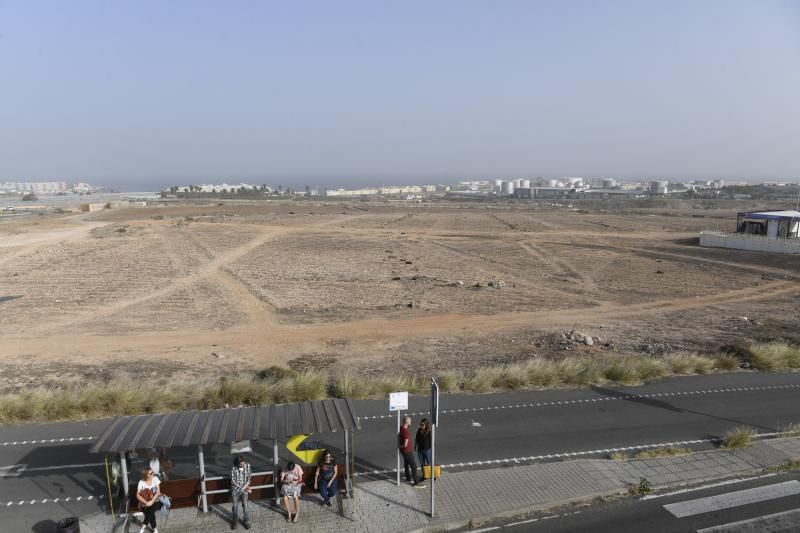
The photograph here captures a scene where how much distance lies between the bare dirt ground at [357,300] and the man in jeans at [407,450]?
7606 mm

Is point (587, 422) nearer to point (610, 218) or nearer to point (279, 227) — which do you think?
point (279, 227)

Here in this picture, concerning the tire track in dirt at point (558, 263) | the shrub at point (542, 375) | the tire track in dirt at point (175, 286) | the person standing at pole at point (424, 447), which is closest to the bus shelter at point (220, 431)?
the person standing at pole at point (424, 447)

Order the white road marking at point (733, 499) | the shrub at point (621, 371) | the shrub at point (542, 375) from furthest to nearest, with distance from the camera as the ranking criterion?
the shrub at point (621, 371) < the shrub at point (542, 375) < the white road marking at point (733, 499)

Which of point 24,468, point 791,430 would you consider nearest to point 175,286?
point 24,468

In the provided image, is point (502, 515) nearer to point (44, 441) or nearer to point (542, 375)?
point (542, 375)

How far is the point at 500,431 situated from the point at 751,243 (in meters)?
46.1

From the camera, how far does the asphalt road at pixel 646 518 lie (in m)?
9.01

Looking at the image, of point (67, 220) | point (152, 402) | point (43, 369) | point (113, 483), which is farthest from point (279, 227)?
point (113, 483)

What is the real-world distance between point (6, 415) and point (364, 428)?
8712mm

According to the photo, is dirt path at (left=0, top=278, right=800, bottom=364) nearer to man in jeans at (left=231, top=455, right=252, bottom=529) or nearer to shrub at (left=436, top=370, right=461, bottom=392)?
shrub at (left=436, top=370, right=461, bottom=392)

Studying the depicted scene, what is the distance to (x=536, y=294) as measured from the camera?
30.9 m

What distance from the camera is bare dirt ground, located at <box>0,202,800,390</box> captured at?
20.0 metres

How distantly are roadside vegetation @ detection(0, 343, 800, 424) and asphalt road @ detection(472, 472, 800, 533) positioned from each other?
8.44 feet

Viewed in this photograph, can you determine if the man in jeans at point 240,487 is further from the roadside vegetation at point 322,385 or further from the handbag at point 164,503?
the roadside vegetation at point 322,385
